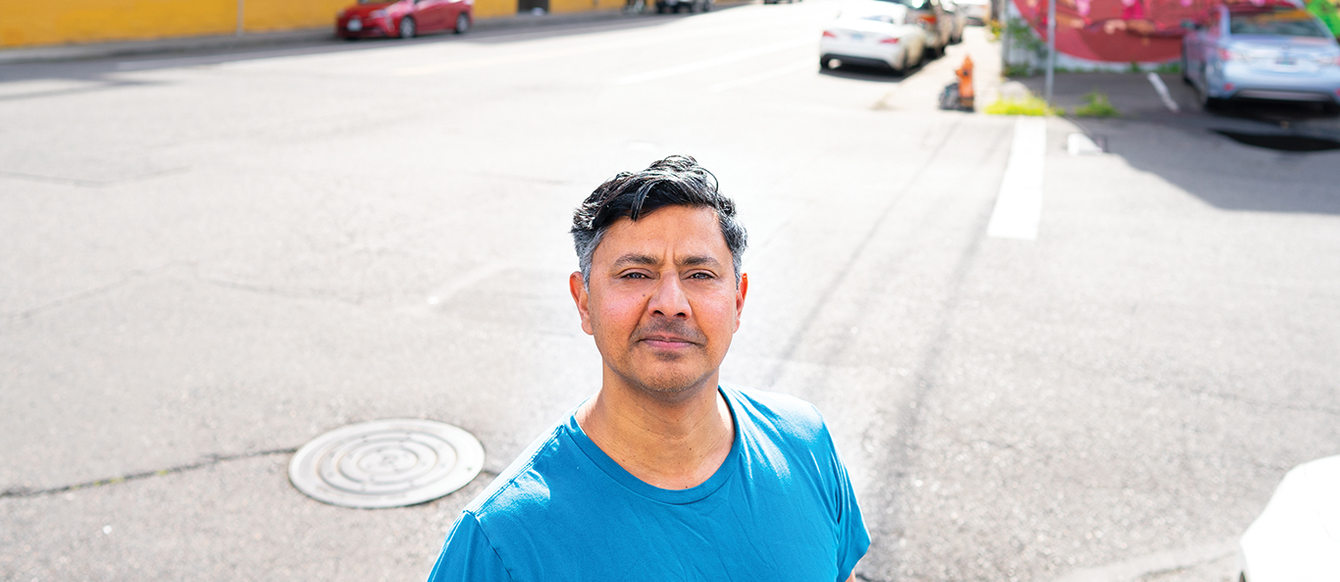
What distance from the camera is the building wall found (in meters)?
22.5

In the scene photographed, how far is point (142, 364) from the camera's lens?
237 inches

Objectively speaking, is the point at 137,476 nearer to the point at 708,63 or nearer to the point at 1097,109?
the point at 1097,109

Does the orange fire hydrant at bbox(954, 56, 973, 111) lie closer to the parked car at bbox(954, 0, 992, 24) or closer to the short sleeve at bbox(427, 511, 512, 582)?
the short sleeve at bbox(427, 511, 512, 582)

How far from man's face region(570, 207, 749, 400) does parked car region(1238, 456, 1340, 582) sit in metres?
2.04

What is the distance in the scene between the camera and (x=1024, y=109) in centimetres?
1662

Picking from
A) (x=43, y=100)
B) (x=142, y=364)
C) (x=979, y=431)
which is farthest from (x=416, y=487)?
(x=43, y=100)

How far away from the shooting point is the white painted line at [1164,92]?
57.5 ft

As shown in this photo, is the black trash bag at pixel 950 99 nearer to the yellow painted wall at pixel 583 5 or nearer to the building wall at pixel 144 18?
the building wall at pixel 144 18

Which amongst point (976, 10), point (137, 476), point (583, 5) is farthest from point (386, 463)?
point (583, 5)

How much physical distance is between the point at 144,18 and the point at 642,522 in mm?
27447

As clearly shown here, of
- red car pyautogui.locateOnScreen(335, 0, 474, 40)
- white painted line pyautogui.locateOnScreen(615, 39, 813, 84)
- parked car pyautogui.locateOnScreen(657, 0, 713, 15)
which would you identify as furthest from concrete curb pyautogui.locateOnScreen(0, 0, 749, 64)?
parked car pyautogui.locateOnScreen(657, 0, 713, 15)

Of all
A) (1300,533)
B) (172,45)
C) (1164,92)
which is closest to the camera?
(1300,533)

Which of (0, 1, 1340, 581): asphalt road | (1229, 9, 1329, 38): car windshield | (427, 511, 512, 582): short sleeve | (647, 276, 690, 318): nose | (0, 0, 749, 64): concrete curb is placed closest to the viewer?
(427, 511, 512, 582): short sleeve

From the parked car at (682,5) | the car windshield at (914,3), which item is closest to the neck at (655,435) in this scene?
the car windshield at (914,3)
